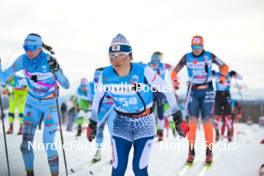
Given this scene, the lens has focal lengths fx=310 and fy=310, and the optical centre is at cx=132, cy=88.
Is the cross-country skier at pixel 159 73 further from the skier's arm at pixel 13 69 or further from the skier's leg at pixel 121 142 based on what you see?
the skier's leg at pixel 121 142

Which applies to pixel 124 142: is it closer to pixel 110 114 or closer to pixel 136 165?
pixel 136 165

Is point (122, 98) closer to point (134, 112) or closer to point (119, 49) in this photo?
point (134, 112)

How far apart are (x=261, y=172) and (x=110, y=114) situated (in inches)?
131

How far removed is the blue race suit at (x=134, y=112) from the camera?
161 inches

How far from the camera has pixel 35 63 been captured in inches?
211

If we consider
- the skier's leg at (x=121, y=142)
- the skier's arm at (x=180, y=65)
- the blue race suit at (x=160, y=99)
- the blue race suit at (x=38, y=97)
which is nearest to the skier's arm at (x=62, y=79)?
the blue race suit at (x=38, y=97)

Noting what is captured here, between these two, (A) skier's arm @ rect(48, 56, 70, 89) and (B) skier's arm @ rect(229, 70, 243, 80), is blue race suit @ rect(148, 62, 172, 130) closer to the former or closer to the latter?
(B) skier's arm @ rect(229, 70, 243, 80)

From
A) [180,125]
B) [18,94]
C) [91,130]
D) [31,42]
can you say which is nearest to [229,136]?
[18,94]

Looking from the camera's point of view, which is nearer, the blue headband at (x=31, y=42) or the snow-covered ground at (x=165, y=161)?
the blue headband at (x=31, y=42)

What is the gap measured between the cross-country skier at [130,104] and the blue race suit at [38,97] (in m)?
1.48

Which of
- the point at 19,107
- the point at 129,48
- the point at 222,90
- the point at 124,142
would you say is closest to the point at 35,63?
the point at 129,48

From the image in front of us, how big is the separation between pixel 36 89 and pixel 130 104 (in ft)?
6.64

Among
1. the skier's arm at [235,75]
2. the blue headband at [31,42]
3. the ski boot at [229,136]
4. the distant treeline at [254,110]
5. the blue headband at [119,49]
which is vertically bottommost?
the distant treeline at [254,110]

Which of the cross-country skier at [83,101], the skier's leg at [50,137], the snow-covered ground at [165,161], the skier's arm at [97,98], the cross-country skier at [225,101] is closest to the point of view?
the skier's arm at [97,98]
